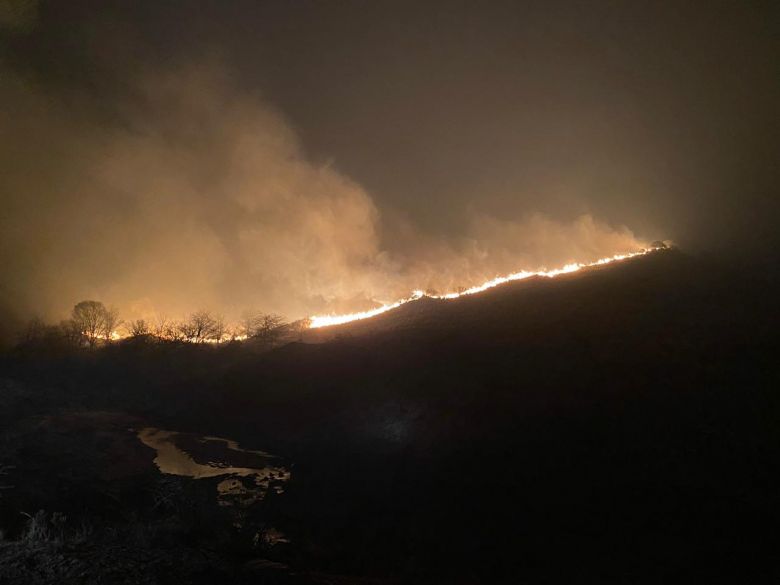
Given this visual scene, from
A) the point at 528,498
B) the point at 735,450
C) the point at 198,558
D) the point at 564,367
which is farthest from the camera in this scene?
the point at 564,367

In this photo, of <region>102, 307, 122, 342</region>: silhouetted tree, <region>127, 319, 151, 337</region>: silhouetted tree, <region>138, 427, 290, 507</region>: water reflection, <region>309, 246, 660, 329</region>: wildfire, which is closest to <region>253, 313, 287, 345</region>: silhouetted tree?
<region>309, 246, 660, 329</region>: wildfire

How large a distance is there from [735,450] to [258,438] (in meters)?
33.9

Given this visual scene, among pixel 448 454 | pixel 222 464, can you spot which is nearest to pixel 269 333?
pixel 222 464

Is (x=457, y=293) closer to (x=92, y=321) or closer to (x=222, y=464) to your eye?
(x=222, y=464)

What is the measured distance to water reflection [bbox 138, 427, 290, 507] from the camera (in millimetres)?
25977

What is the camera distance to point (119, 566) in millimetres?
10609

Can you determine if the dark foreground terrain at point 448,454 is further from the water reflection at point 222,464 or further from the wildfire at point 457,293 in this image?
the wildfire at point 457,293

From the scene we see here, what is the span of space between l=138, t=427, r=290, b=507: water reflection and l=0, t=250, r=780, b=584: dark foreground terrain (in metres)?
0.36

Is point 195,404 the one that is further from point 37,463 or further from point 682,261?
point 682,261

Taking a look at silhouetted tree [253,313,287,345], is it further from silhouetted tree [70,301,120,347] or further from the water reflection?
silhouetted tree [70,301,120,347]

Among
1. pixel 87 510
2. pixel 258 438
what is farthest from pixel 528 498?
pixel 258 438

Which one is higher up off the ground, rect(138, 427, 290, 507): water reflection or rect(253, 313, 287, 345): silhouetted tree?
rect(253, 313, 287, 345): silhouetted tree

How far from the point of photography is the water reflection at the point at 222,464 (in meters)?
26.0

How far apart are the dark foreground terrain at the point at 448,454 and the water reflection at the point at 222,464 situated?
0.36 meters
